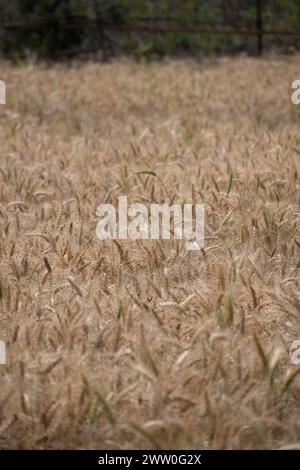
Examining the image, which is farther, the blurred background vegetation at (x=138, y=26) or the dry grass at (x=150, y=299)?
the blurred background vegetation at (x=138, y=26)

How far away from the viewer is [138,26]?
45.5 feet

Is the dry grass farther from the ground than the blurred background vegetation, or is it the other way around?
the blurred background vegetation

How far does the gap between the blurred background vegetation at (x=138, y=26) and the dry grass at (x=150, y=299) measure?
694 cm

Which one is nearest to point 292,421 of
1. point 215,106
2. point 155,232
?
point 155,232

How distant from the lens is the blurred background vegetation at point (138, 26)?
12.6 metres

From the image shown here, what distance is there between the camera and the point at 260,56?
→ 1305 cm

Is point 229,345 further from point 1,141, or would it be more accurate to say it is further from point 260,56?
point 260,56

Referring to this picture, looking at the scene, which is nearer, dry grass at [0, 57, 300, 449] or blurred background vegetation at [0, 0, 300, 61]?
dry grass at [0, 57, 300, 449]

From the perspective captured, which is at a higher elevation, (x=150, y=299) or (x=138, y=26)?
(x=138, y=26)

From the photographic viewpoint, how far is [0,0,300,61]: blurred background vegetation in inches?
498

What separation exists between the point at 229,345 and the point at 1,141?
3.86 metres

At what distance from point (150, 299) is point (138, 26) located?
11721 millimetres

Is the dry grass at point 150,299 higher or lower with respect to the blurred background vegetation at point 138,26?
lower

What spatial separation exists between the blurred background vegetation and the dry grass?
A: 6.94m
